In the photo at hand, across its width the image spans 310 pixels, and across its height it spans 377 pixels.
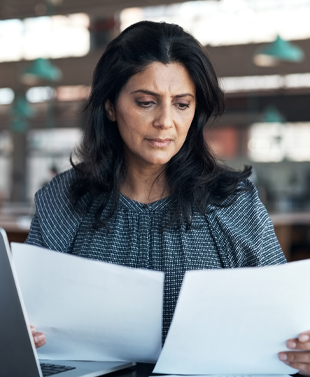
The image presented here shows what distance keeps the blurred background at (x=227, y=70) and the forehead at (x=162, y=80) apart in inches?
206

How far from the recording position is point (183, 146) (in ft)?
5.30

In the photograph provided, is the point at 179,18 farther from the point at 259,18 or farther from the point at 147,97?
the point at 147,97

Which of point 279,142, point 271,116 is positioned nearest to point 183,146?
point 271,116

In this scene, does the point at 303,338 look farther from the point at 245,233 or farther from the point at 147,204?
the point at 147,204

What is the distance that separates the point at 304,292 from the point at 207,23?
8.01m

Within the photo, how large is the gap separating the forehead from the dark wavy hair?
15 mm

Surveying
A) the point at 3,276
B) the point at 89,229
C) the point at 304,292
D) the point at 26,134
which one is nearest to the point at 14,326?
the point at 3,276

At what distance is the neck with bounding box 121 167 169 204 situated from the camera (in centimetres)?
158

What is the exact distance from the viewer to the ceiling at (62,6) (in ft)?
24.3

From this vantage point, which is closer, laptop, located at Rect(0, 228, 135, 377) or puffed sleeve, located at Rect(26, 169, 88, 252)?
laptop, located at Rect(0, 228, 135, 377)

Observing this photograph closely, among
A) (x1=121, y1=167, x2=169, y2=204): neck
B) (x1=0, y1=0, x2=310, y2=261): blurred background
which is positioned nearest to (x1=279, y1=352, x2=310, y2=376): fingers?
(x1=121, y1=167, x2=169, y2=204): neck

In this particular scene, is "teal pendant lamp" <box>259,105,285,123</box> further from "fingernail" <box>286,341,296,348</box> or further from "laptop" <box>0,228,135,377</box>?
"laptop" <box>0,228,135,377</box>

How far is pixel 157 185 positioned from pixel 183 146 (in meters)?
0.13

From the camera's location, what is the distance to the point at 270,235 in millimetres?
1476
